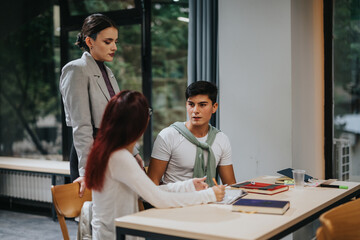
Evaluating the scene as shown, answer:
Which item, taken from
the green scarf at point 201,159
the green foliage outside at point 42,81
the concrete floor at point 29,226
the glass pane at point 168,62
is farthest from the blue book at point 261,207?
the green foliage outside at point 42,81

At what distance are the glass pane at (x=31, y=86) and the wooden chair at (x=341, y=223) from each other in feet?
13.8

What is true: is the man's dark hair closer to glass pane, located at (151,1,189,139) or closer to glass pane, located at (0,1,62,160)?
glass pane, located at (151,1,189,139)

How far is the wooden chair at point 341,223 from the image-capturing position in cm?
135

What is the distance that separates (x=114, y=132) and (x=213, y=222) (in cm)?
52

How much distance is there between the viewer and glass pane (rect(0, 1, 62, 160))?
17.3 ft

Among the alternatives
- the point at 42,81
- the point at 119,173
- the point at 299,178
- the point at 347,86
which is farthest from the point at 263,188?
the point at 42,81

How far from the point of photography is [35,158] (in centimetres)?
535

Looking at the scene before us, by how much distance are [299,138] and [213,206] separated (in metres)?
1.58

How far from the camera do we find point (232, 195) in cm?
205

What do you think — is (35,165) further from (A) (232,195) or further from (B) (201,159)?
(A) (232,195)

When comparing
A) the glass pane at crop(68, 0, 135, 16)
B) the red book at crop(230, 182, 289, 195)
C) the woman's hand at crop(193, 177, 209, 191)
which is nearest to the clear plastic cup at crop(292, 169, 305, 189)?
the red book at crop(230, 182, 289, 195)

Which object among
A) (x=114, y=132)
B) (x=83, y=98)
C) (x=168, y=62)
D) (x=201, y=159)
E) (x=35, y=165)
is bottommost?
(x=35, y=165)

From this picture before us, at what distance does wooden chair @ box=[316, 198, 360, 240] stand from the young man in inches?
41.9

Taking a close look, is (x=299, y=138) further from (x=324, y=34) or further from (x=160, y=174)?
(x=160, y=174)
